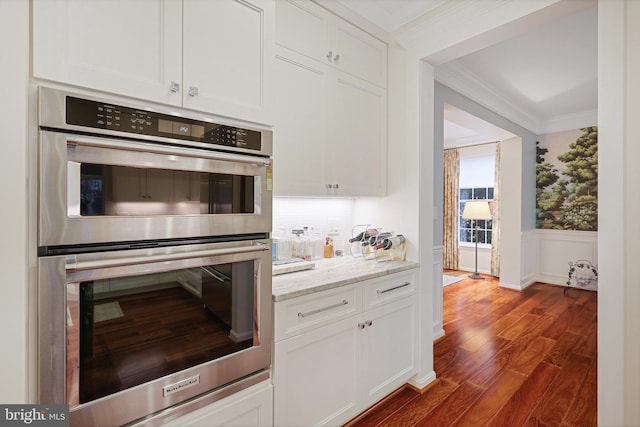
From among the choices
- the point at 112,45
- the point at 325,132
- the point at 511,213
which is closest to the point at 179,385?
the point at 112,45

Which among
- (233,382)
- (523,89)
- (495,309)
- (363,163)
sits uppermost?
(523,89)

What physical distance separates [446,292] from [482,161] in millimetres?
2756

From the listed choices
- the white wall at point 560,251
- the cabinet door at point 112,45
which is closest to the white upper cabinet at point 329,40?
the cabinet door at point 112,45

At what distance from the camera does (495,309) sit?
4129 millimetres

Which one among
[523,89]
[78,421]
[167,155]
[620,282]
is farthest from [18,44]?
[523,89]

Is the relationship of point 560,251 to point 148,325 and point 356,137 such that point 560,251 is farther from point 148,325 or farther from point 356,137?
point 148,325

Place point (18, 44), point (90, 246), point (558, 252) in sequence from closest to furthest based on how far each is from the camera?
point (18, 44) → point (90, 246) → point (558, 252)

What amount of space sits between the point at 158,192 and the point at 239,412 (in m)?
1.02

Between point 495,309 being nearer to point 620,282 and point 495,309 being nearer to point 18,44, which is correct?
point 620,282

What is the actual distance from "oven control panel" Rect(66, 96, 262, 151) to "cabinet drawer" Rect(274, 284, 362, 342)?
31.8 inches

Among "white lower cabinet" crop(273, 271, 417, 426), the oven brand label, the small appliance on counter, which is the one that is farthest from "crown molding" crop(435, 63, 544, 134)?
the oven brand label

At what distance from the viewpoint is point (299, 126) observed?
1.96 metres

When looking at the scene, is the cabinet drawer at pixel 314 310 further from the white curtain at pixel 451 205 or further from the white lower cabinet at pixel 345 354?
→ the white curtain at pixel 451 205

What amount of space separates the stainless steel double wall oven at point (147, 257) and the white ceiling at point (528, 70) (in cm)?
161
